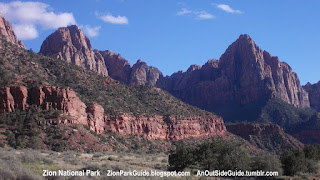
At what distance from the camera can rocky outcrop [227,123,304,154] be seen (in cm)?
9300

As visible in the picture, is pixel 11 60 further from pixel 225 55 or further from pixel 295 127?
pixel 225 55

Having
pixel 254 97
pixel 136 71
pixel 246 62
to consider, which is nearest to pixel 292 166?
pixel 254 97

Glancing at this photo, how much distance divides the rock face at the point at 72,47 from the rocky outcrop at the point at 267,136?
7291 cm

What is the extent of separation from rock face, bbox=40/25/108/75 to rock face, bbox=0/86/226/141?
69.8 metres

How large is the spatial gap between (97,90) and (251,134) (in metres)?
50.7

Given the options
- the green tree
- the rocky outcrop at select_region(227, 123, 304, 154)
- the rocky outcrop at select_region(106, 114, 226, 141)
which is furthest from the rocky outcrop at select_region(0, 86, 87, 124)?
the rocky outcrop at select_region(227, 123, 304, 154)

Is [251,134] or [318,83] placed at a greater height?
[318,83]

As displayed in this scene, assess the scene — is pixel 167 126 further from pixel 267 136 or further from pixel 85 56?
pixel 85 56

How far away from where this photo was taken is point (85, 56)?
15738cm

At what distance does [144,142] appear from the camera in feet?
228

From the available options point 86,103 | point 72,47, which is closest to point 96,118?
point 86,103

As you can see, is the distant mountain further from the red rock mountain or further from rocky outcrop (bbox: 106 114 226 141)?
the red rock mountain

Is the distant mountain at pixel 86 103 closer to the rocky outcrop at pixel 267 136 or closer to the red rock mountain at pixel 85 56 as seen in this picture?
the rocky outcrop at pixel 267 136

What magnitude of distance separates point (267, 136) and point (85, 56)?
9291 cm
